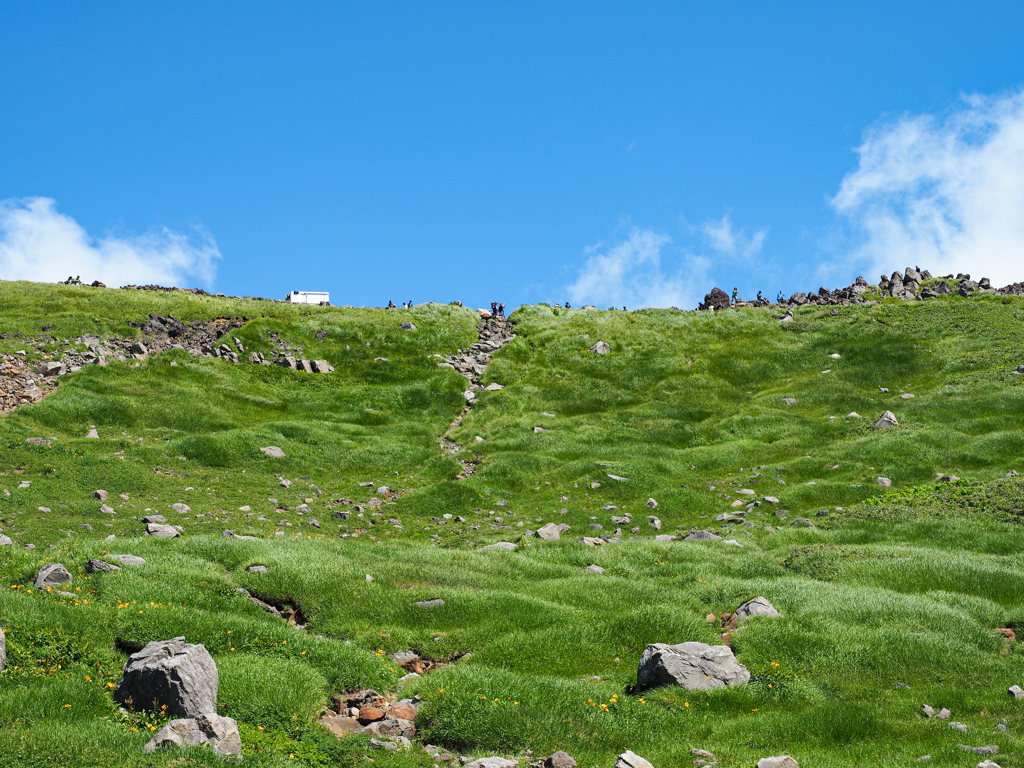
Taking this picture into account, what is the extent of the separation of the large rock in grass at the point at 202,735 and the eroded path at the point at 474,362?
28.9 metres

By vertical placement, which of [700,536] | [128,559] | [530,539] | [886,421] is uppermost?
[886,421]

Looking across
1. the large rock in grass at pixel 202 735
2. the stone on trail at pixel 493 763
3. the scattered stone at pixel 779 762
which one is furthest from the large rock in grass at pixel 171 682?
the scattered stone at pixel 779 762

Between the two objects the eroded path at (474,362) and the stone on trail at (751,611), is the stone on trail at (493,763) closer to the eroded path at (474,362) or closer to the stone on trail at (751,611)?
the stone on trail at (751,611)

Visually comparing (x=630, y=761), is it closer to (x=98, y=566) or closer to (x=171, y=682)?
(x=171, y=682)

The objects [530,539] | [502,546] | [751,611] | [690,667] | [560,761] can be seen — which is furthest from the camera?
[530,539]

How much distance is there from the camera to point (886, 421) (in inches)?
1718

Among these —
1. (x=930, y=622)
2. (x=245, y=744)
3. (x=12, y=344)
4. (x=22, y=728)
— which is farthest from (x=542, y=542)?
(x=12, y=344)

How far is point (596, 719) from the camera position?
1212cm

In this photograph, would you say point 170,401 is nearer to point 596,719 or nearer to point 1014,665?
point 596,719

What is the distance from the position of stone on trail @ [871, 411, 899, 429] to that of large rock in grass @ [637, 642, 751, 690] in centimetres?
3423

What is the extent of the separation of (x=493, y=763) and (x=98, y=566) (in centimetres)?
1058

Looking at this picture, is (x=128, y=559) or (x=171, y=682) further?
(x=128, y=559)

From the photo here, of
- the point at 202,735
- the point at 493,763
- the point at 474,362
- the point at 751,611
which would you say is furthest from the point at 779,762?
the point at 474,362

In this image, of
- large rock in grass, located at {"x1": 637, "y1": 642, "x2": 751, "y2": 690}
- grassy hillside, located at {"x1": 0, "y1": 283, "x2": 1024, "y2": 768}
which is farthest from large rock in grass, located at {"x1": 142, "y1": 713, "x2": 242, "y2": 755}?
large rock in grass, located at {"x1": 637, "y1": 642, "x2": 751, "y2": 690}
